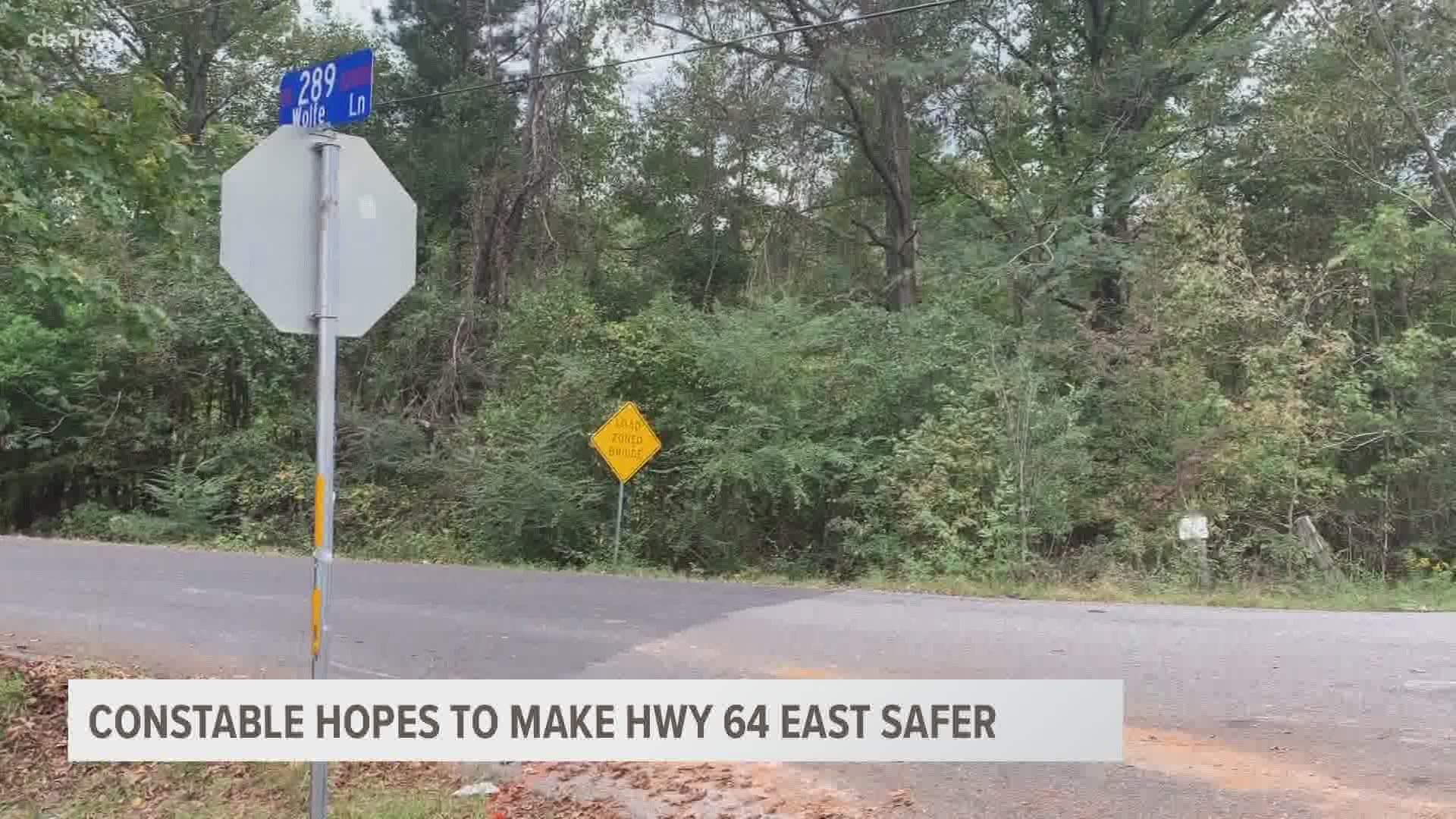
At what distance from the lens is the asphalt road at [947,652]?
16.6 ft

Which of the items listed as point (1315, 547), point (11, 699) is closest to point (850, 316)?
point (1315, 547)

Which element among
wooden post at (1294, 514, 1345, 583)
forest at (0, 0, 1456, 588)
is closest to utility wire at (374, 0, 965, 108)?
forest at (0, 0, 1456, 588)

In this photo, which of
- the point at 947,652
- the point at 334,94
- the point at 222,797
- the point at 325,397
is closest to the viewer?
the point at 325,397

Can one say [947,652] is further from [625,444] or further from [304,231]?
[625,444]

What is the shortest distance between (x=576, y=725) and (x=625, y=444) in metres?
9.25

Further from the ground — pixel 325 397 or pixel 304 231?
pixel 304 231

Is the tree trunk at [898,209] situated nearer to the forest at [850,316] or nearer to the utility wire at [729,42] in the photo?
the forest at [850,316]

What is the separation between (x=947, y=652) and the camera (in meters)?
7.82

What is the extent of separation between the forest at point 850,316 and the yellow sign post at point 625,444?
0.97 metres

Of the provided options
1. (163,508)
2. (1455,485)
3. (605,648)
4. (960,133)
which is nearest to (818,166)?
(960,133)

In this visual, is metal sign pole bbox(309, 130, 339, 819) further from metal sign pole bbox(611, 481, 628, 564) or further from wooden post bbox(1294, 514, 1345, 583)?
wooden post bbox(1294, 514, 1345, 583)

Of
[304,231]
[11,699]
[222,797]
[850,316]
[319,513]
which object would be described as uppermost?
[850,316]

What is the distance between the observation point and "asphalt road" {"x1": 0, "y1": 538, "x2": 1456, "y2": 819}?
5.05 m

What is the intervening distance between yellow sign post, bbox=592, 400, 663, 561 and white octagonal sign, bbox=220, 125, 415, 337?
35.8 feet
